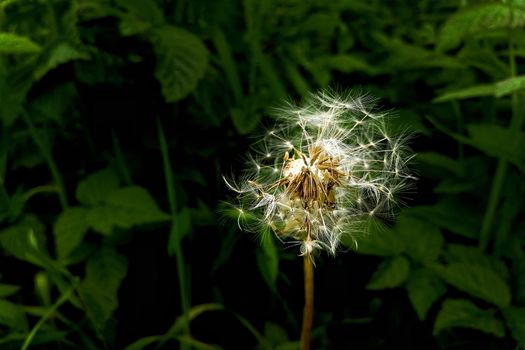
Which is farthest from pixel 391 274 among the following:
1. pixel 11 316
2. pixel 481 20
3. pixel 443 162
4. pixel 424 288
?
pixel 11 316

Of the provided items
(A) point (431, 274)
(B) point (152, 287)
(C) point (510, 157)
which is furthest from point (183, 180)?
(C) point (510, 157)

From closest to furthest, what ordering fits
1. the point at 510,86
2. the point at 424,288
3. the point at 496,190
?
the point at 510,86 → the point at 424,288 → the point at 496,190

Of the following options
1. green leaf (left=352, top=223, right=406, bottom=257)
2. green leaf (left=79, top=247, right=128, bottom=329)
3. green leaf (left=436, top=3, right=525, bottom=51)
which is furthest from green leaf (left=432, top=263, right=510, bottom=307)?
green leaf (left=79, top=247, right=128, bottom=329)

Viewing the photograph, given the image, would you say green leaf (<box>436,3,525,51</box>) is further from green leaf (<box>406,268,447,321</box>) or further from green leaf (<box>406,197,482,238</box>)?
green leaf (<box>406,268,447,321</box>)

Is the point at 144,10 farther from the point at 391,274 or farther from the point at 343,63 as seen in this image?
the point at 391,274

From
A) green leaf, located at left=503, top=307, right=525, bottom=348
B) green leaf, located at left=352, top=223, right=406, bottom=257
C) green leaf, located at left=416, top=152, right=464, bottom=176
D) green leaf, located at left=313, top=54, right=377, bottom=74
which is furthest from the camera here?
green leaf, located at left=313, top=54, right=377, bottom=74

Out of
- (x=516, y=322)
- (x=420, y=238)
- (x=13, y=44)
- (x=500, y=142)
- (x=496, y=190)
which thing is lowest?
(x=516, y=322)

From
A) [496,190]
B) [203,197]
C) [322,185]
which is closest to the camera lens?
[322,185]

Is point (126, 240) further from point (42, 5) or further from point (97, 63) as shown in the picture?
point (42, 5)
